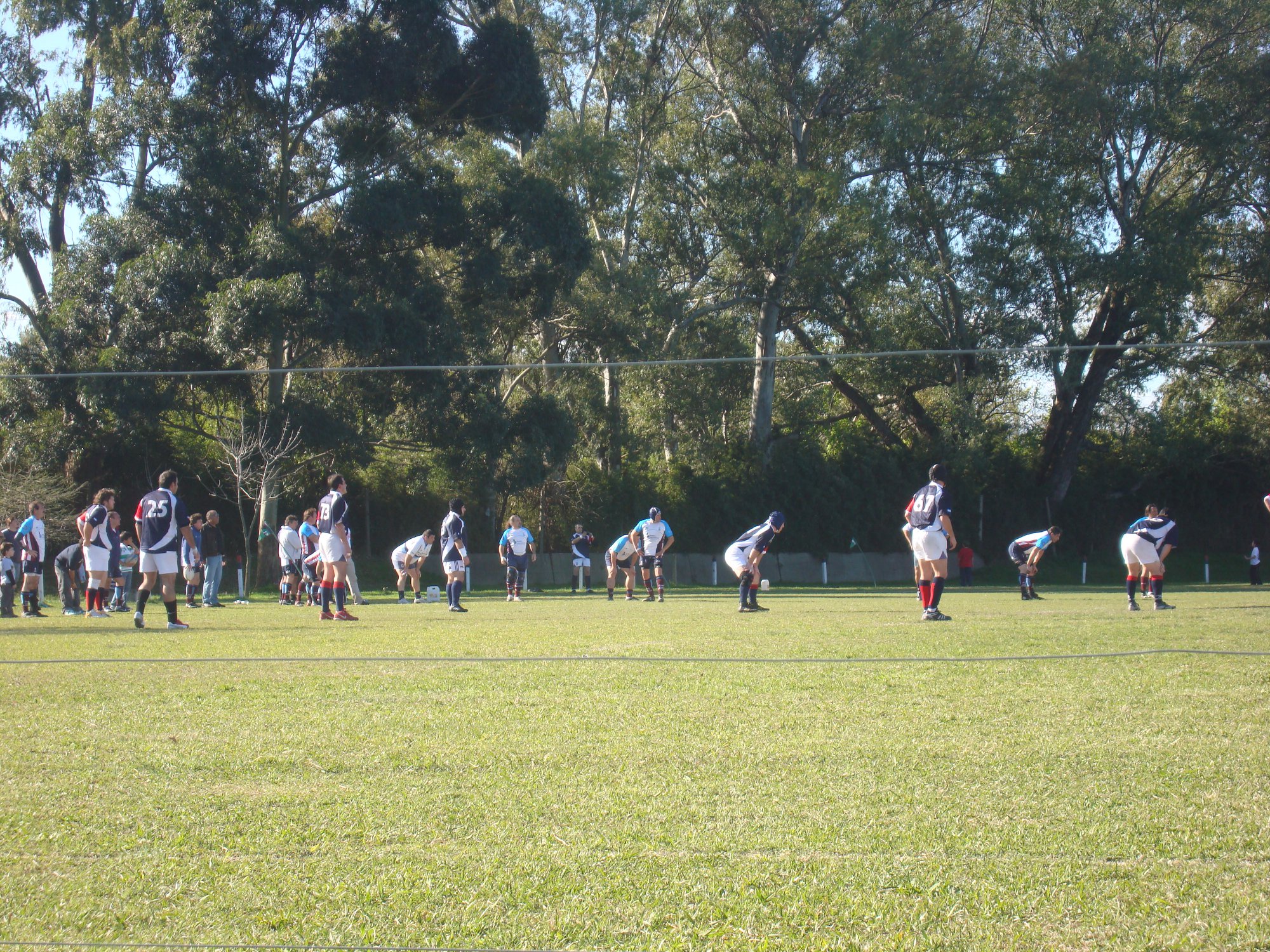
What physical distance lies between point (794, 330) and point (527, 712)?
114ft

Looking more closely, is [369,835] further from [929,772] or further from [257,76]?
[257,76]

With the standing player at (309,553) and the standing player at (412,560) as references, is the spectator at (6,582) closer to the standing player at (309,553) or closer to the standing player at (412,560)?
the standing player at (309,553)

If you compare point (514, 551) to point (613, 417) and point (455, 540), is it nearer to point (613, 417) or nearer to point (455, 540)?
point (455, 540)

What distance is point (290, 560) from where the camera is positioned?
2256cm

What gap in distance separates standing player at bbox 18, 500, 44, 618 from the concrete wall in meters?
16.7

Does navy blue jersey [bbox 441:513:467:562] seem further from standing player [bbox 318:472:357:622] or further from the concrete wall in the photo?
the concrete wall

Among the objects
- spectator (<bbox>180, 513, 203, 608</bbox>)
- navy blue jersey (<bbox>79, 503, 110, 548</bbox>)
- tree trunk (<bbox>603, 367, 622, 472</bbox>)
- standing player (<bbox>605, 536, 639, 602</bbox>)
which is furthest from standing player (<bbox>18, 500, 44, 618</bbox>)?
tree trunk (<bbox>603, 367, 622, 472</bbox>)

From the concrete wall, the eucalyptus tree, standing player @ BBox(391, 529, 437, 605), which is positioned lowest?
the concrete wall

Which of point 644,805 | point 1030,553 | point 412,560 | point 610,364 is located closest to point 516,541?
point 412,560

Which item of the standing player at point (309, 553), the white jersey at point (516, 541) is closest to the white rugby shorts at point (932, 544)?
the standing player at point (309, 553)

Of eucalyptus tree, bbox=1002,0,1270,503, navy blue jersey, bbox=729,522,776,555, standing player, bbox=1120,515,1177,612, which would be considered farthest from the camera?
eucalyptus tree, bbox=1002,0,1270,503

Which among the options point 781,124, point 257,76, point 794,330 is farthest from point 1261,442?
point 257,76

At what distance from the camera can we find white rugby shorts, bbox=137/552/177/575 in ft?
44.6

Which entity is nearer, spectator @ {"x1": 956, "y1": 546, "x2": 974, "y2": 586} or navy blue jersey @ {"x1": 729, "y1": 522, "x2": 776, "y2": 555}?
navy blue jersey @ {"x1": 729, "y1": 522, "x2": 776, "y2": 555}
